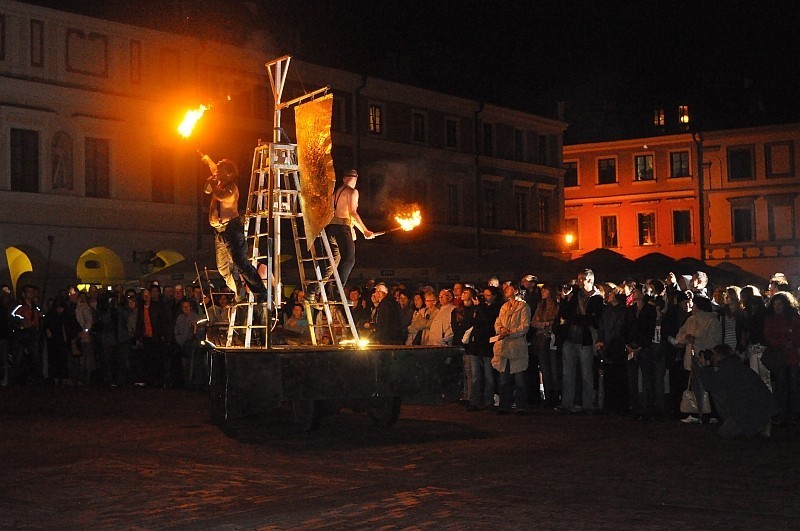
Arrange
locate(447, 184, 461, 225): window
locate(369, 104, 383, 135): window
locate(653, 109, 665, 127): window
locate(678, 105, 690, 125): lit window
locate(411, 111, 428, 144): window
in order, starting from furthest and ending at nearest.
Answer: locate(653, 109, 665, 127): window < locate(678, 105, 690, 125): lit window < locate(447, 184, 461, 225): window < locate(411, 111, 428, 144): window < locate(369, 104, 383, 135): window

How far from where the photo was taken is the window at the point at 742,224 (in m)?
63.6

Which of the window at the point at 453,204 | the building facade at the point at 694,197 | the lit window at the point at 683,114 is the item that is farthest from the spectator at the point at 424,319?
the lit window at the point at 683,114

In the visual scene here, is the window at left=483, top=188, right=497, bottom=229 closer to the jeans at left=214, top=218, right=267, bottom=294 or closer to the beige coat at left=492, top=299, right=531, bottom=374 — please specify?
the beige coat at left=492, top=299, right=531, bottom=374

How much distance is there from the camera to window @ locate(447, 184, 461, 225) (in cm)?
5341

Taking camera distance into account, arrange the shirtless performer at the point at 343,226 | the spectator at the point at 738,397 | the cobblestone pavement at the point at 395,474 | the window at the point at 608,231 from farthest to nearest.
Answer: the window at the point at 608,231 → the shirtless performer at the point at 343,226 → the spectator at the point at 738,397 → the cobblestone pavement at the point at 395,474

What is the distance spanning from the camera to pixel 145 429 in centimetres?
1538

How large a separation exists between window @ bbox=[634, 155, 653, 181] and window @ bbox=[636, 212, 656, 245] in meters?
2.09

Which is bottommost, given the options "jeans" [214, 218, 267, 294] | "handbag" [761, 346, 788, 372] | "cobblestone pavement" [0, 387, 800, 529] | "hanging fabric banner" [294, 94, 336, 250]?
"cobblestone pavement" [0, 387, 800, 529]

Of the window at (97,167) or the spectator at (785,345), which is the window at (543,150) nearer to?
the window at (97,167)

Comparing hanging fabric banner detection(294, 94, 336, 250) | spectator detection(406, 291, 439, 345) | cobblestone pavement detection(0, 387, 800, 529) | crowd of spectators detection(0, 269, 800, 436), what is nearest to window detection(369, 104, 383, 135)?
crowd of spectators detection(0, 269, 800, 436)

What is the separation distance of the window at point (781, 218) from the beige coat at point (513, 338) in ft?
159

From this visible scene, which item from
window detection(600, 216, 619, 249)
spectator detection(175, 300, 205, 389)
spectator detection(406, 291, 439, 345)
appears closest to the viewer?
spectator detection(406, 291, 439, 345)

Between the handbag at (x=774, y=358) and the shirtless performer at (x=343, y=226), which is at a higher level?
the shirtless performer at (x=343, y=226)

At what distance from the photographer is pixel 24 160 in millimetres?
35625
